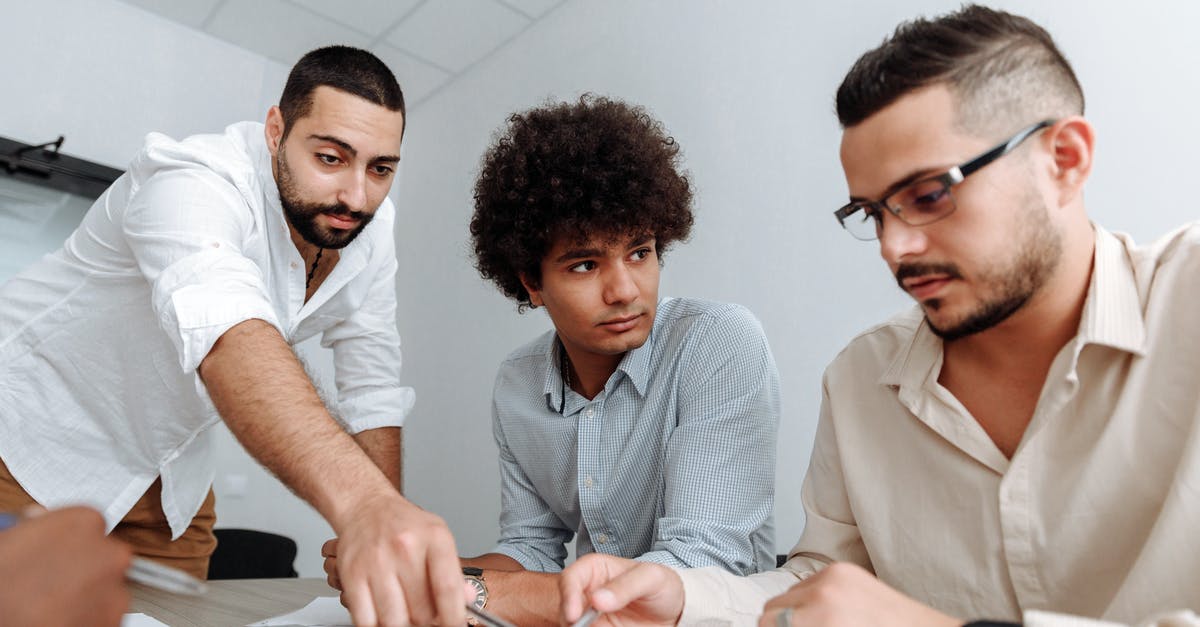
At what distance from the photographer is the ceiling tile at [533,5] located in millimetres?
3363

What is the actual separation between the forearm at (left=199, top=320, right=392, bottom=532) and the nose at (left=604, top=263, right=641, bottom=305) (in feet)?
1.88

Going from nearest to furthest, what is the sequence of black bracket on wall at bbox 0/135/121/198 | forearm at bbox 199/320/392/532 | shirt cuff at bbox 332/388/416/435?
forearm at bbox 199/320/392/532 → shirt cuff at bbox 332/388/416/435 → black bracket on wall at bbox 0/135/121/198

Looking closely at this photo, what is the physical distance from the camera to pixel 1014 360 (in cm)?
95

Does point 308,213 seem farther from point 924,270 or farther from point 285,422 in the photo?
point 924,270

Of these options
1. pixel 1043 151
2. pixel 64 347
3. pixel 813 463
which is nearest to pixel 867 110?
pixel 1043 151

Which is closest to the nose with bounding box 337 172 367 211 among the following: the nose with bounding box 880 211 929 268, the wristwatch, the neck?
the neck

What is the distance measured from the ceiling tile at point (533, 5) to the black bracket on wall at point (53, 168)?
1891mm

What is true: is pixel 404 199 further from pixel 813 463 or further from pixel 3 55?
pixel 813 463

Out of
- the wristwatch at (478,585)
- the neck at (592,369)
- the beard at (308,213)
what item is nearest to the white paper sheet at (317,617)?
the wristwatch at (478,585)

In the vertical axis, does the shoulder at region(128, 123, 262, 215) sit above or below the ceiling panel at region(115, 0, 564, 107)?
below

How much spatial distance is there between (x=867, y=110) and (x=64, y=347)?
5.26 feet

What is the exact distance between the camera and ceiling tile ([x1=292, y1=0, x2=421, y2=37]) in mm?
3436

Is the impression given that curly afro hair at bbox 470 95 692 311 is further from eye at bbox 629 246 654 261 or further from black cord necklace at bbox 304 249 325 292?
black cord necklace at bbox 304 249 325 292

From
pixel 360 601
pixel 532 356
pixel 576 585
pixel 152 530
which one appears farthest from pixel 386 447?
pixel 360 601
